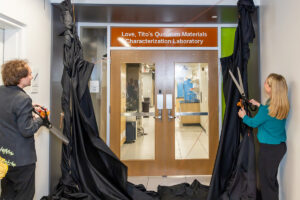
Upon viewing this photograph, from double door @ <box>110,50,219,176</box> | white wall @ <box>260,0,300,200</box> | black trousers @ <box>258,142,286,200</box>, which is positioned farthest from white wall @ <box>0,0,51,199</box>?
white wall @ <box>260,0,300,200</box>

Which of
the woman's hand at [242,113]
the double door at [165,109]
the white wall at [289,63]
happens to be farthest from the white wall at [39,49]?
the white wall at [289,63]

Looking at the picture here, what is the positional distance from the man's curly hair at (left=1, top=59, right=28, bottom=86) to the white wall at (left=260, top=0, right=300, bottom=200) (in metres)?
2.39

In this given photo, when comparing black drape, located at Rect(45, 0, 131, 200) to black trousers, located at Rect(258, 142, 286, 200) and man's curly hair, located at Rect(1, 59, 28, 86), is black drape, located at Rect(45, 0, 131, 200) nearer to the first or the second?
man's curly hair, located at Rect(1, 59, 28, 86)

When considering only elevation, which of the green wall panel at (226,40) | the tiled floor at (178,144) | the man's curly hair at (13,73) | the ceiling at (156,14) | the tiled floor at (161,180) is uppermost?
the ceiling at (156,14)

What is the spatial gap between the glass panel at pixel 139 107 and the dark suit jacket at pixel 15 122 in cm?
194

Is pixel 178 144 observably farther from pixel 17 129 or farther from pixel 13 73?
pixel 13 73

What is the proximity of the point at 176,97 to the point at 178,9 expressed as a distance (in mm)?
1321

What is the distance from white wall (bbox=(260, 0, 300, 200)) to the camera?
6.84 feet

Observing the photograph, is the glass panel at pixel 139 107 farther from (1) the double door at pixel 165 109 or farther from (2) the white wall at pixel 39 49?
(2) the white wall at pixel 39 49

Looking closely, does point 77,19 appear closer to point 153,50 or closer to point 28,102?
point 153,50

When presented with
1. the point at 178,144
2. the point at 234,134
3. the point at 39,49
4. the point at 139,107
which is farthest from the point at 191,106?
the point at 39,49

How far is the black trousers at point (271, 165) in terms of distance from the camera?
211cm

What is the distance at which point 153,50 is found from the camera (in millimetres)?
3562

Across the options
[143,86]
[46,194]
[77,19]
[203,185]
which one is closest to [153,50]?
[143,86]
